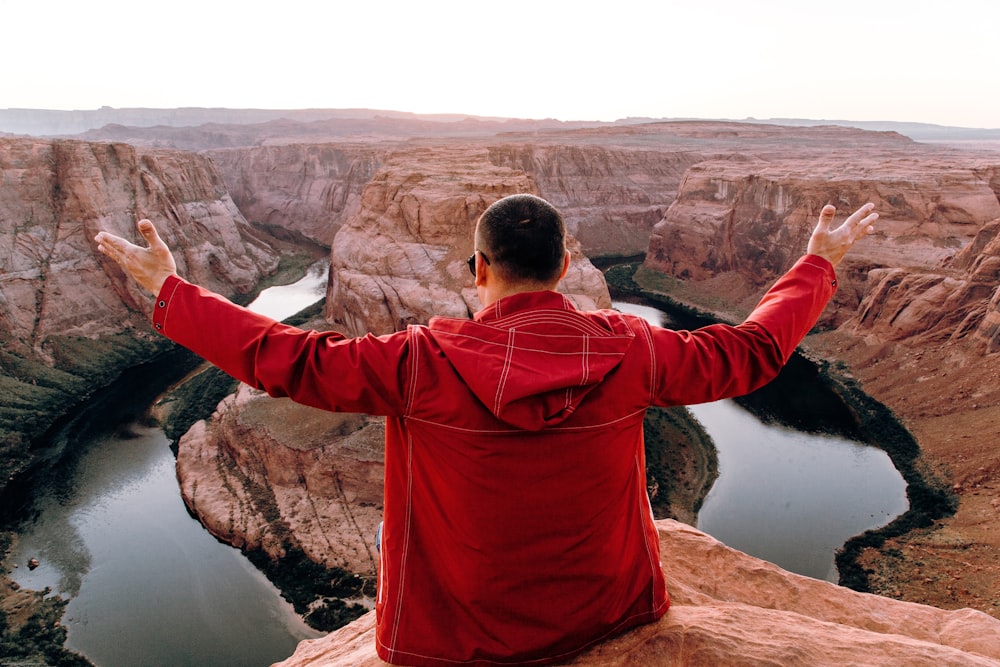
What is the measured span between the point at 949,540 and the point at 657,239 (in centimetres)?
3336

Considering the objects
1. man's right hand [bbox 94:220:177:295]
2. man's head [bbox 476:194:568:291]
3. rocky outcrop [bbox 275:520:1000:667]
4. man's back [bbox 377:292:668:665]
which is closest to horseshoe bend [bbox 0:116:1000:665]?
rocky outcrop [bbox 275:520:1000:667]

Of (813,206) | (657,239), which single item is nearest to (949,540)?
(813,206)

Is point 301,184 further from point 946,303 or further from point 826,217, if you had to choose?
point 826,217

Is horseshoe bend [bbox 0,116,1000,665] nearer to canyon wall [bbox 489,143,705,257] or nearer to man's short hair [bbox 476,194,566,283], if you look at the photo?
canyon wall [bbox 489,143,705,257]

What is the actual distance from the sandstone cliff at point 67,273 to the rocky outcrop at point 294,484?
28.9ft

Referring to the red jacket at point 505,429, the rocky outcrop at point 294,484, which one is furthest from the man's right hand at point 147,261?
the rocky outcrop at point 294,484

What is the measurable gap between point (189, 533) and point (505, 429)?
59.2ft

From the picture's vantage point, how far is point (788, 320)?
2297mm

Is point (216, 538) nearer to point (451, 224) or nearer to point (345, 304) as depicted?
point (345, 304)

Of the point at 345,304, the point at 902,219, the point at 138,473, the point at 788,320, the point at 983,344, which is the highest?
the point at 788,320

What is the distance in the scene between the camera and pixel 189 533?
16859 mm


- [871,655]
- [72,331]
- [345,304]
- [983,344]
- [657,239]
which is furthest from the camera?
[657,239]

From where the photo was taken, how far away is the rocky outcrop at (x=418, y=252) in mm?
19172

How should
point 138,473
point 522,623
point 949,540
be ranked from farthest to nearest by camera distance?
point 138,473, point 949,540, point 522,623
